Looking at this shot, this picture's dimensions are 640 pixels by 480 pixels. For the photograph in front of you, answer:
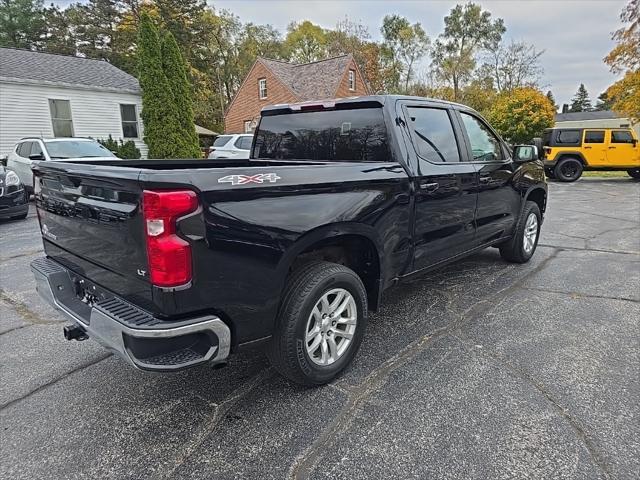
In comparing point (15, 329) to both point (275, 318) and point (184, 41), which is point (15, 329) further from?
point (184, 41)

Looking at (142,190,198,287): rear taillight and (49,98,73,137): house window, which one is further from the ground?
(49,98,73,137): house window

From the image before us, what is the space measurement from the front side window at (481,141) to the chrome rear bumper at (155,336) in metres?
3.14

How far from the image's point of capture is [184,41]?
34.1 m

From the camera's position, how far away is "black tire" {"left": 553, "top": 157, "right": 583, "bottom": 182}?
53.9 feet

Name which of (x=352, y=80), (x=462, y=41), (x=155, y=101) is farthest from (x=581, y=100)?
(x=155, y=101)

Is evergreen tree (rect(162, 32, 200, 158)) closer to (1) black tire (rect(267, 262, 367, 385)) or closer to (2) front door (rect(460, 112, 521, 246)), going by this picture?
(2) front door (rect(460, 112, 521, 246))

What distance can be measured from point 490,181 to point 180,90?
677 inches

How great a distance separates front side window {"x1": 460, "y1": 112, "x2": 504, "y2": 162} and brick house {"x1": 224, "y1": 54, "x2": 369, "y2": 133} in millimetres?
23345

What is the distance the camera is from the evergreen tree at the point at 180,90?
1786cm

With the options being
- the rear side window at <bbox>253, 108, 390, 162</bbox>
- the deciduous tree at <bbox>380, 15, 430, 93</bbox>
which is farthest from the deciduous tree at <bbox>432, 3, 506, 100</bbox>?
the rear side window at <bbox>253, 108, 390, 162</bbox>

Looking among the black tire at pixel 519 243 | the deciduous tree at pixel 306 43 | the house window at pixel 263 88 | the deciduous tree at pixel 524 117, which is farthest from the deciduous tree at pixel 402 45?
the black tire at pixel 519 243

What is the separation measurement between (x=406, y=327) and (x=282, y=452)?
175cm

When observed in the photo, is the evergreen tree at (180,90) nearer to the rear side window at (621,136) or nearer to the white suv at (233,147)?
the white suv at (233,147)

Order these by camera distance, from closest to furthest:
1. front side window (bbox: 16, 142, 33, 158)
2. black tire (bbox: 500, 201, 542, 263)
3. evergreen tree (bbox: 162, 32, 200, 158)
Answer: black tire (bbox: 500, 201, 542, 263) < front side window (bbox: 16, 142, 33, 158) < evergreen tree (bbox: 162, 32, 200, 158)
